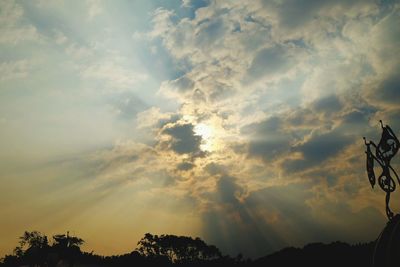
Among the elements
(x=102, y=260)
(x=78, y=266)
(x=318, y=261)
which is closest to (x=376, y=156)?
(x=318, y=261)

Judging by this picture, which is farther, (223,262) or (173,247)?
(173,247)

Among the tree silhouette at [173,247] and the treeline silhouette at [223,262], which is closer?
the treeline silhouette at [223,262]

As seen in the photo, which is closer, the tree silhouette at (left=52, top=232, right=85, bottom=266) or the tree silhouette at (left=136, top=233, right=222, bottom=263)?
the tree silhouette at (left=52, top=232, right=85, bottom=266)

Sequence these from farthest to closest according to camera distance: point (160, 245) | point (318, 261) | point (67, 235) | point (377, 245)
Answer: point (160, 245) → point (67, 235) → point (318, 261) → point (377, 245)

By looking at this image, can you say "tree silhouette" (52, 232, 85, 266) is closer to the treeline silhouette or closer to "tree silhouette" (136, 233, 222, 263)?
the treeline silhouette

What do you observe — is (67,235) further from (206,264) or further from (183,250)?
(183,250)

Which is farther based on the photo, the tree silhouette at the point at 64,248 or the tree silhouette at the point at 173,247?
the tree silhouette at the point at 173,247

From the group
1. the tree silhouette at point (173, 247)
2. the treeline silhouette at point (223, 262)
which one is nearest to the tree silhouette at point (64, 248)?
the treeline silhouette at point (223, 262)

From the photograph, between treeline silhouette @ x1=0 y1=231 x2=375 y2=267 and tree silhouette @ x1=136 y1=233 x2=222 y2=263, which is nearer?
treeline silhouette @ x1=0 y1=231 x2=375 y2=267

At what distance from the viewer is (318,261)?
133ft

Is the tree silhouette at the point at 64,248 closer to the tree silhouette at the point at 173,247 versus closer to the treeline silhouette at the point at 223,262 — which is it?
the treeline silhouette at the point at 223,262

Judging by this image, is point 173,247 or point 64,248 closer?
point 64,248

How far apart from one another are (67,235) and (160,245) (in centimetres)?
5524

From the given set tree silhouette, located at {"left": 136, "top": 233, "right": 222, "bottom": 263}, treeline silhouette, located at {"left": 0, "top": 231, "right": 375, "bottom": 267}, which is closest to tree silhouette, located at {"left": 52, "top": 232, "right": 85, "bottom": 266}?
treeline silhouette, located at {"left": 0, "top": 231, "right": 375, "bottom": 267}
